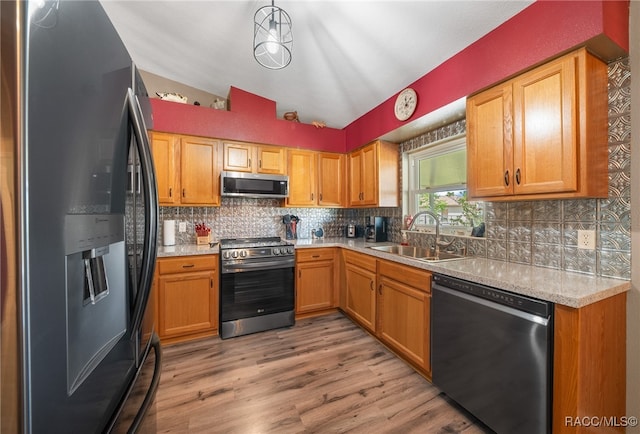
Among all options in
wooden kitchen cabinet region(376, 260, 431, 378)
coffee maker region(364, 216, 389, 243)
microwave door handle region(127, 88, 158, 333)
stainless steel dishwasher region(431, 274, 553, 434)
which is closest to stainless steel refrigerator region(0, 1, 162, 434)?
microwave door handle region(127, 88, 158, 333)

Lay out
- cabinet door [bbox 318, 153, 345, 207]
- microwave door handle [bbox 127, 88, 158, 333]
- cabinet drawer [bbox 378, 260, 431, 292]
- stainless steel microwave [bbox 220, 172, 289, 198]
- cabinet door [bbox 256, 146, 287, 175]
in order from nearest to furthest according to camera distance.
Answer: microwave door handle [bbox 127, 88, 158, 333] → cabinet drawer [bbox 378, 260, 431, 292] → stainless steel microwave [bbox 220, 172, 289, 198] → cabinet door [bbox 256, 146, 287, 175] → cabinet door [bbox 318, 153, 345, 207]

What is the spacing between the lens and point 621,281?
4.53ft

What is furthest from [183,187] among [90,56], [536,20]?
[536,20]

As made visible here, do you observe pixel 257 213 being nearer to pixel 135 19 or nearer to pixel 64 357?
pixel 135 19

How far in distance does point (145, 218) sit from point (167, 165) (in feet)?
7.28

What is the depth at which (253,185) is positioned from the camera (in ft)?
9.87

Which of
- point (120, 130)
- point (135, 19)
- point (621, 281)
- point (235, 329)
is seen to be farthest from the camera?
point (235, 329)

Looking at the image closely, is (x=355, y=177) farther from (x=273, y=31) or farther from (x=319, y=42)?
(x=273, y=31)

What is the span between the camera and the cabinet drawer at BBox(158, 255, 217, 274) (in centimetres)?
238

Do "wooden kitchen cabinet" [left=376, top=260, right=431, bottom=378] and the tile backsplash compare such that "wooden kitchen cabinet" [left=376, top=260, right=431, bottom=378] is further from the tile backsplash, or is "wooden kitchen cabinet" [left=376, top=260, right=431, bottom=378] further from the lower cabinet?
the tile backsplash

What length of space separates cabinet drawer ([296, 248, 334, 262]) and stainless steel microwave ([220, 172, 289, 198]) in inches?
29.2

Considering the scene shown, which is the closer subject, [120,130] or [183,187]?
[120,130]

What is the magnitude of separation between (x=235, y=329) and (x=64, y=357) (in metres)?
2.30

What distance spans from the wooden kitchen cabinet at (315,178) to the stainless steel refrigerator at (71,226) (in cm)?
250
